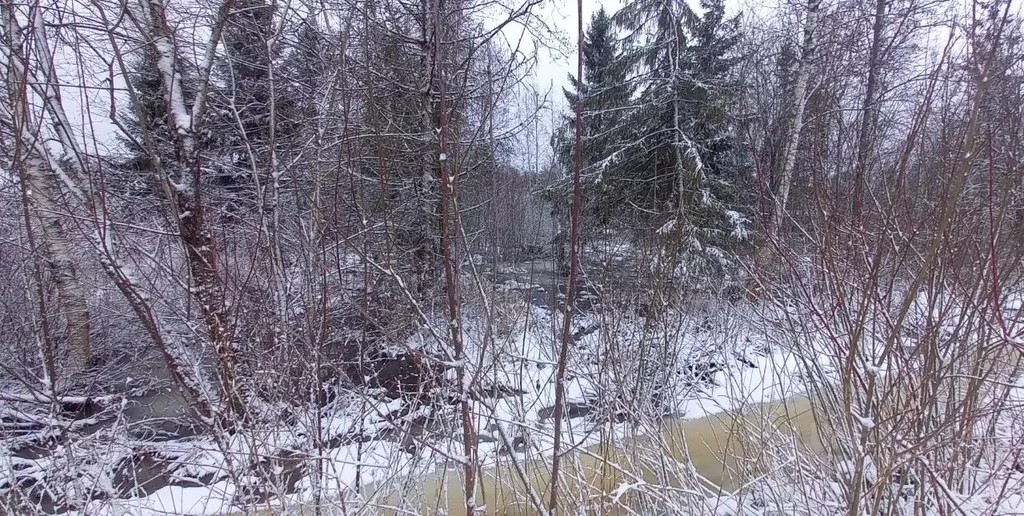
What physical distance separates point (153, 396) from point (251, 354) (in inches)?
160

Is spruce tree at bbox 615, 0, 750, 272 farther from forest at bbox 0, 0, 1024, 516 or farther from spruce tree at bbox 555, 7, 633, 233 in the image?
spruce tree at bbox 555, 7, 633, 233

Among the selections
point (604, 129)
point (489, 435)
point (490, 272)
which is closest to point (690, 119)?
point (604, 129)

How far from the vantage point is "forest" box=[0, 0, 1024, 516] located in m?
1.55

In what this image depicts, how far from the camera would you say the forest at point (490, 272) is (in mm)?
1548

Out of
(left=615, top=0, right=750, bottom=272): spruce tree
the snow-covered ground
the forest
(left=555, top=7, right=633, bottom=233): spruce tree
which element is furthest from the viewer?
(left=555, top=7, right=633, bottom=233): spruce tree

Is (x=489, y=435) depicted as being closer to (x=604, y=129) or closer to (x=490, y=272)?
(x=490, y=272)

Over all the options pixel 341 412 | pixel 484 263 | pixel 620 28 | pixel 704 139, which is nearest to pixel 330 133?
pixel 341 412

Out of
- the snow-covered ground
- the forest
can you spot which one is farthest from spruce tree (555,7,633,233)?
the snow-covered ground

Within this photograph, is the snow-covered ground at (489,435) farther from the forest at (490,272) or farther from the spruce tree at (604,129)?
the spruce tree at (604,129)

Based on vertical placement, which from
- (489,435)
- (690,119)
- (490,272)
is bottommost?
(489,435)

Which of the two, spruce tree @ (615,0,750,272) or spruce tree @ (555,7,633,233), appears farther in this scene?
spruce tree @ (555,7,633,233)

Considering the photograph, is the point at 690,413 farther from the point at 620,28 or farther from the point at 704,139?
the point at 620,28

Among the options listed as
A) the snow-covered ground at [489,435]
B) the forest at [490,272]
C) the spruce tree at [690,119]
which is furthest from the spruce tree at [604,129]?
the snow-covered ground at [489,435]

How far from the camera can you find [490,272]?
5.12m
